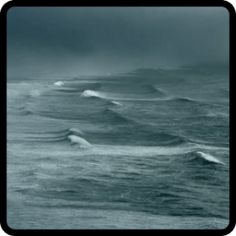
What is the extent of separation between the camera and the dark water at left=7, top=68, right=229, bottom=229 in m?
4.80

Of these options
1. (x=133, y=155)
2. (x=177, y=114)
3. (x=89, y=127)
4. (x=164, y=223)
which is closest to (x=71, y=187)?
(x=164, y=223)

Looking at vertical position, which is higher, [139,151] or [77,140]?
[139,151]

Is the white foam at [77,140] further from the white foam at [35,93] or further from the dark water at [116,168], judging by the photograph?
the white foam at [35,93]

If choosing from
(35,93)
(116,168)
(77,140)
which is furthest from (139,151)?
(35,93)

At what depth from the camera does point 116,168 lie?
8352mm

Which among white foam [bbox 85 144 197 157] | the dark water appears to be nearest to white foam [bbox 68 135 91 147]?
the dark water

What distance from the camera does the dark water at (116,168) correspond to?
480 centimetres

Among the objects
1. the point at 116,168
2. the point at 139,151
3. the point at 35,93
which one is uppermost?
the point at 116,168

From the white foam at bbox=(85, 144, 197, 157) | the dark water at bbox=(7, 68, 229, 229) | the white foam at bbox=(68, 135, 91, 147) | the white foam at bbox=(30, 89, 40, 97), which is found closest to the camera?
the dark water at bbox=(7, 68, 229, 229)

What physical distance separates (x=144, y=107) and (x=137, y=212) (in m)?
15.1

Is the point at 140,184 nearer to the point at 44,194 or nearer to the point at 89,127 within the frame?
the point at 44,194

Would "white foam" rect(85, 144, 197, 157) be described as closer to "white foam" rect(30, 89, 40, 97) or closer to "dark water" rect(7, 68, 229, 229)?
"dark water" rect(7, 68, 229, 229)

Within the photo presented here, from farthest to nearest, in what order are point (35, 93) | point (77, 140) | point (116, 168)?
point (35, 93)
point (77, 140)
point (116, 168)

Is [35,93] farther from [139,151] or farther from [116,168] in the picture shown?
[116,168]
